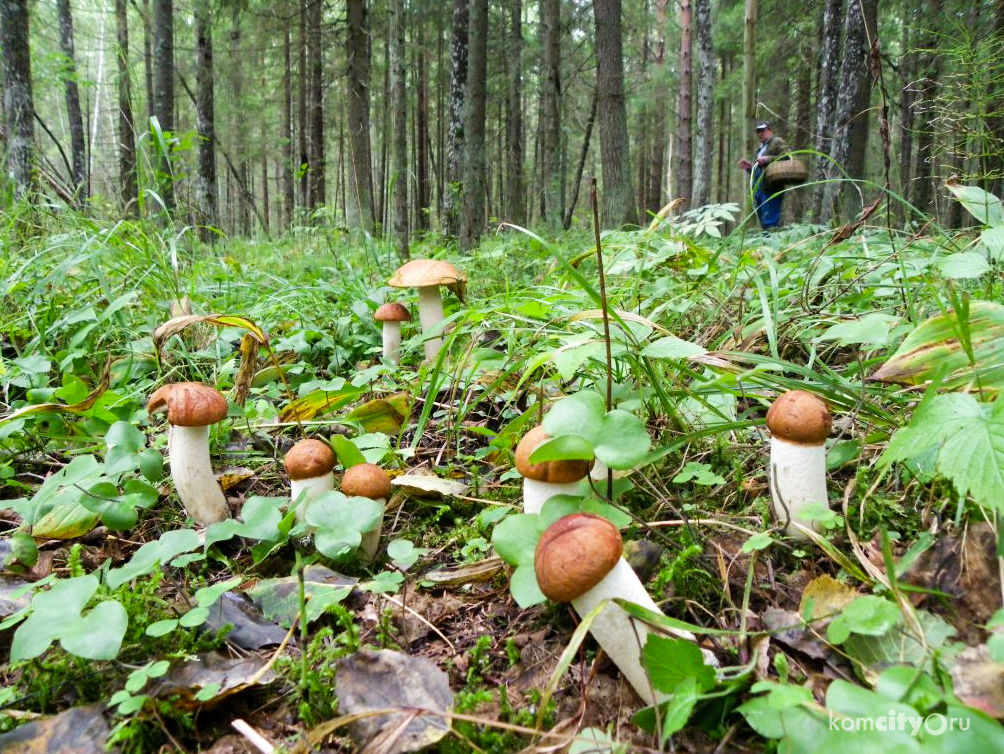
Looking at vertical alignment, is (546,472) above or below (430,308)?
below

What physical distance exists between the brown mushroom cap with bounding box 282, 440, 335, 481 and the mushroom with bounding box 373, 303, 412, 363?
153cm

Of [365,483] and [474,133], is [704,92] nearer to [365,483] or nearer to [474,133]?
[474,133]

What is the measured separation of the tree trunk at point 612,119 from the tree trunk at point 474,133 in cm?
171

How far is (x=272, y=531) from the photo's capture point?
5.29 feet

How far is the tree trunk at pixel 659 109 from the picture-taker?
17.0 metres

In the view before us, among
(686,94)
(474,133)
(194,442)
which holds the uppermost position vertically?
(686,94)

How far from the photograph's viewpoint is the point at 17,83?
18.8 feet

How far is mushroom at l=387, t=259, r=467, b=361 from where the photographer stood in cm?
320

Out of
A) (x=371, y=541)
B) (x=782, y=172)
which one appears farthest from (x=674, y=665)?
(x=782, y=172)

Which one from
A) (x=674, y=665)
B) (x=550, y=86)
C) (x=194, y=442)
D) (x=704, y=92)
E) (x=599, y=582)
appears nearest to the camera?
(x=674, y=665)

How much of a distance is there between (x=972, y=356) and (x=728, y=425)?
1.77 feet

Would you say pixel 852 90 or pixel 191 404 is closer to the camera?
pixel 191 404

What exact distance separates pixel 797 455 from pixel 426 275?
7.23 ft

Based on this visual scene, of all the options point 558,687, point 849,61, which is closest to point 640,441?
point 558,687
